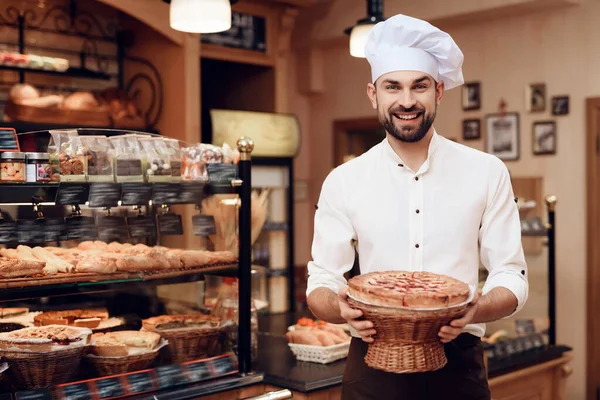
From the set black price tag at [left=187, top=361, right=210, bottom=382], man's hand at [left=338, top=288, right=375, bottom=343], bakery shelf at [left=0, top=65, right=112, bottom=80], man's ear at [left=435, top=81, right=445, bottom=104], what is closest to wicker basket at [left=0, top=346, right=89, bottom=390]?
black price tag at [left=187, top=361, right=210, bottom=382]

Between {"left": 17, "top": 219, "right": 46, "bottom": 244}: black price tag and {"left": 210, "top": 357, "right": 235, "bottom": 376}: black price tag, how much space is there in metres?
0.77

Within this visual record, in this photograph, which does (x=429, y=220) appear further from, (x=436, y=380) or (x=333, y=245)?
(x=436, y=380)

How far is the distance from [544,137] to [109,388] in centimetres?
382

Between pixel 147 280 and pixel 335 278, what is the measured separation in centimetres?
91

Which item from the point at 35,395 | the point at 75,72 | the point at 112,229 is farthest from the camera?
the point at 75,72

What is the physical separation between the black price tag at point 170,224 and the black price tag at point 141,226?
0.09 ft

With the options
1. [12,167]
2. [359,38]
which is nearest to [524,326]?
[359,38]

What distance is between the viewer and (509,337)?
A: 3881 millimetres

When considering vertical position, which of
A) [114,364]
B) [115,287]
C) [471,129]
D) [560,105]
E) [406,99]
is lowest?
[114,364]

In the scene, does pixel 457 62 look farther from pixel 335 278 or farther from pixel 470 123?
pixel 470 123

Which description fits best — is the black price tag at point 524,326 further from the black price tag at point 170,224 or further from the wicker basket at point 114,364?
the wicker basket at point 114,364

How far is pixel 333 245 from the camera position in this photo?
78.5 inches

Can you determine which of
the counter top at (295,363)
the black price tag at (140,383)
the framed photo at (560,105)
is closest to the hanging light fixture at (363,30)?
the counter top at (295,363)

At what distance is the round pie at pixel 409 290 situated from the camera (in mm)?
1585
